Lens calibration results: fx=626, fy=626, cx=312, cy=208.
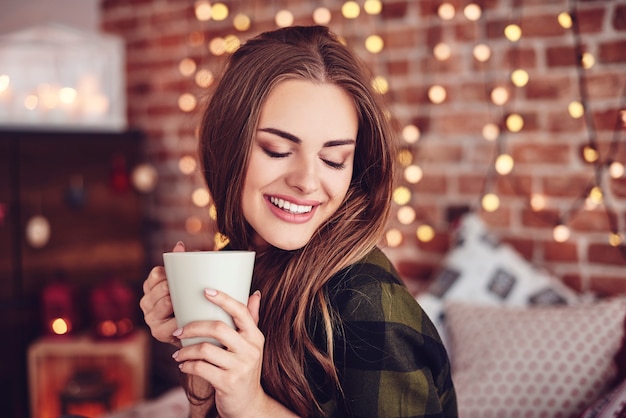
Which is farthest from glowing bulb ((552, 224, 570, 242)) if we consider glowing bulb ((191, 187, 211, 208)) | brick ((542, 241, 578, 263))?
glowing bulb ((191, 187, 211, 208))

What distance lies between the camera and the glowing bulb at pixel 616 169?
177cm

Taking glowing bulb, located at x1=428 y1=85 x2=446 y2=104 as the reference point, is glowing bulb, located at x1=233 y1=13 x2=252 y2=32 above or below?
above

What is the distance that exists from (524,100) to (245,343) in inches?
55.4

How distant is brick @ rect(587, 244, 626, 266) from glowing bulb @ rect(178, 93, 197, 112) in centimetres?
176

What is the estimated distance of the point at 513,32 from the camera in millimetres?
1919

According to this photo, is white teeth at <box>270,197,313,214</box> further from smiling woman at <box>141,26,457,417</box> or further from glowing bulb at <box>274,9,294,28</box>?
glowing bulb at <box>274,9,294,28</box>

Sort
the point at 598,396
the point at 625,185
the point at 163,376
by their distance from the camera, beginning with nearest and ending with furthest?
the point at 598,396 → the point at 625,185 → the point at 163,376

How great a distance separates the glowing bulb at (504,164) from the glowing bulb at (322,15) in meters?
0.83

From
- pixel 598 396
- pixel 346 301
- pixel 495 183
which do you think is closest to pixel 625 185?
pixel 495 183

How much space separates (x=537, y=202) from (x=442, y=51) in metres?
0.59

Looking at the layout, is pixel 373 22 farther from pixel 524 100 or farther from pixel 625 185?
pixel 625 185

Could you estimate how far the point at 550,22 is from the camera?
1.87m

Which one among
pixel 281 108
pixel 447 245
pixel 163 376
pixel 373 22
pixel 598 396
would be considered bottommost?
pixel 163 376

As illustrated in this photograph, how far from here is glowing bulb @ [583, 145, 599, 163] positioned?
181 centimetres
